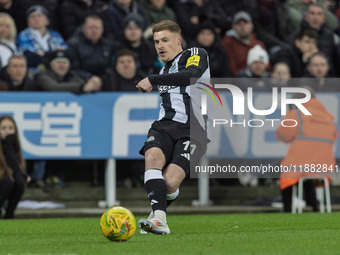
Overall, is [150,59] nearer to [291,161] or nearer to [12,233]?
[291,161]

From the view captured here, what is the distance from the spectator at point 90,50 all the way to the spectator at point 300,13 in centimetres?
542

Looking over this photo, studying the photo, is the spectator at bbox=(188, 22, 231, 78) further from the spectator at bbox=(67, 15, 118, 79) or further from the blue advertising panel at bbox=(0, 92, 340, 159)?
the spectator at bbox=(67, 15, 118, 79)

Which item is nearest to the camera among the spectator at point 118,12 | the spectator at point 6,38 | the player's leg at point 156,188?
the player's leg at point 156,188

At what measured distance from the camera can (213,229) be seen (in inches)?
365

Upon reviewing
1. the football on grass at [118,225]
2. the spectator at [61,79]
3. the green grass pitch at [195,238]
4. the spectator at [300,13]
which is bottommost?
the green grass pitch at [195,238]

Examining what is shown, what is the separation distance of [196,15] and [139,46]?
2284 millimetres

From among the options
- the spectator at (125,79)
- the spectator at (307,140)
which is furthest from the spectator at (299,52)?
the spectator at (125,79)

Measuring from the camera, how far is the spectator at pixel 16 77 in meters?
13.7

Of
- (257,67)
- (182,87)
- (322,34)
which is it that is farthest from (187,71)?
(322,34)

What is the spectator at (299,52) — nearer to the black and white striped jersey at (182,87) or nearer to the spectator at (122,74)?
the spectator at (122,74)

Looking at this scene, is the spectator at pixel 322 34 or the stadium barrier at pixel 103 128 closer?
the stadium barrier at pixel 103 128

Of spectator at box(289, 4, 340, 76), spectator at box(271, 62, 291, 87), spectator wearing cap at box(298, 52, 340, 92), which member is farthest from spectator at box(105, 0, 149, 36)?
spectator at box(289, 4, 340, 76)

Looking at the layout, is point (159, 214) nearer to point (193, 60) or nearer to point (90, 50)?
point (193, 60)

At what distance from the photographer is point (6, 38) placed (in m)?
14.7
